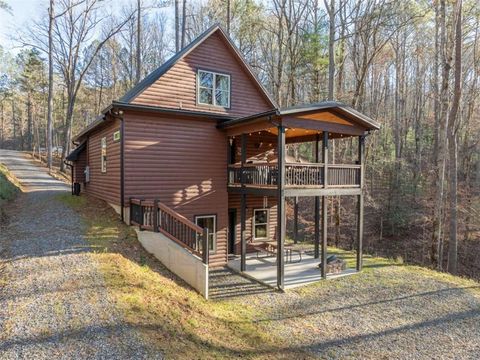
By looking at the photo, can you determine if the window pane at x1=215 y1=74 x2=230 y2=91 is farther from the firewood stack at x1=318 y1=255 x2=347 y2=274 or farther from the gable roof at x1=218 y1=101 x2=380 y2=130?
the firewood stack at x1=318 y1=255 x2=347 y2=274

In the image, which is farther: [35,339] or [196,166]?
[196,166]

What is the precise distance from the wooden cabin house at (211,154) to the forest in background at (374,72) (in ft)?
17.8

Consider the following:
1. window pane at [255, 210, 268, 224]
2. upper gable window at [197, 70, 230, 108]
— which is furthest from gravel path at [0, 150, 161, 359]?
window pane at [255, 210, 268, 224]

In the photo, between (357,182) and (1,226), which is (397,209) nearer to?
(357,182)

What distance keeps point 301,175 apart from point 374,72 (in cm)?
2179

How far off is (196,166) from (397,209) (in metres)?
16.2

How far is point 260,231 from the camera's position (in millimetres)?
13734

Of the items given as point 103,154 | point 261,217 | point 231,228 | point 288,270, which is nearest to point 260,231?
point 261,217

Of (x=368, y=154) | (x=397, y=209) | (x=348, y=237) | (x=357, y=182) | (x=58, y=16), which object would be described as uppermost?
(x=58, y=16)

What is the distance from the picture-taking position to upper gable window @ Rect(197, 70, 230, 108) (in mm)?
11953

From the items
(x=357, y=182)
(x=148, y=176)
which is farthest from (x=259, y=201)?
(x=148, y=176)

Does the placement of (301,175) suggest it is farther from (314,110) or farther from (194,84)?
(194,84)

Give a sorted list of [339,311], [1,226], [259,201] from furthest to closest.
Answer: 1. [259,201]
2. [1,226]
3. [339,311]

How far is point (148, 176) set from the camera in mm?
10742
